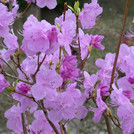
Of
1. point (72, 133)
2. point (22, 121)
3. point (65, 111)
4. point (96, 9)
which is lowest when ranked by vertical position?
point (72, 133)

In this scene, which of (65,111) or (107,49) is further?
(107,49)

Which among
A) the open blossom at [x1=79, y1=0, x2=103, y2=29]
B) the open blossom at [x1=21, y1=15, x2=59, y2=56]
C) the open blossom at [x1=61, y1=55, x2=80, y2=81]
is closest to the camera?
the open blossom at [x1=21, y1=15, x2=59, y2=56]

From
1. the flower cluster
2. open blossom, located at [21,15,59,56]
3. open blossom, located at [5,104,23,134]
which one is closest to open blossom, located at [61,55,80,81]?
the flower cluster

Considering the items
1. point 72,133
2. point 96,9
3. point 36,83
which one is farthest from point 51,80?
point 72,133

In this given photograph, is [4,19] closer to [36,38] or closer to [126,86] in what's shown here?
[36,38]

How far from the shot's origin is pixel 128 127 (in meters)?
0.59

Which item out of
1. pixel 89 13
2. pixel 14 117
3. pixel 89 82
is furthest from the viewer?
pixel 14 117

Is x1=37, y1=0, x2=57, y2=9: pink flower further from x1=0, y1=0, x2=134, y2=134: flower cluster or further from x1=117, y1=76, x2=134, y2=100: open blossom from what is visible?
x1=117, y1=76, x2=134, y2=100: open blossom

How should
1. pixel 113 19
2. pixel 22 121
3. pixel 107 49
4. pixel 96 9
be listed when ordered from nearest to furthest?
pixel 96 9
pixel 22 121
pixel 107 49
pixel 113 19

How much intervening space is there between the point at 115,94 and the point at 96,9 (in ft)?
1.04

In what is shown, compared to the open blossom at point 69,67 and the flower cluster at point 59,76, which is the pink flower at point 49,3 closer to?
the flower cluster at point 59,76

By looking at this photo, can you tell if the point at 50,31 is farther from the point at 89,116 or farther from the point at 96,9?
the point at 89,116

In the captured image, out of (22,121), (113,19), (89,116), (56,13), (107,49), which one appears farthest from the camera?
(113,19)

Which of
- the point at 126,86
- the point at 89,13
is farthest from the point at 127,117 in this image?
the point at 89,13
